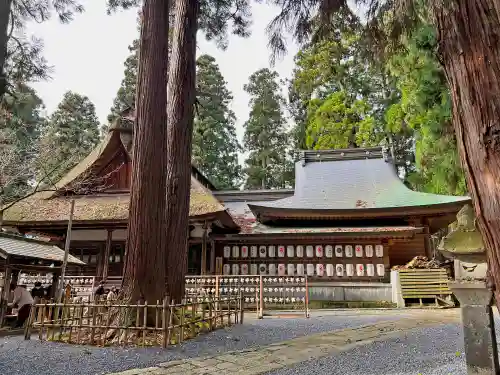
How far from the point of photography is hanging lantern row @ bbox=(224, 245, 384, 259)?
1210 centimetres

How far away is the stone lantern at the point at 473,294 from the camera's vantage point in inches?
141

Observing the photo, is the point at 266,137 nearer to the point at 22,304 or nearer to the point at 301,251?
the point at 301,251

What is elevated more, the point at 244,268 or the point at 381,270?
the point at 244,268

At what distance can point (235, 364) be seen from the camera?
440 cm

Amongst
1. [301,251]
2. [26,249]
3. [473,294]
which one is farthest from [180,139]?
[301,251]

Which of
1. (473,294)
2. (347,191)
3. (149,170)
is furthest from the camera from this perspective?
(347,191)

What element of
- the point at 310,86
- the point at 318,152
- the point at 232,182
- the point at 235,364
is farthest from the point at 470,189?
the point at 232,182

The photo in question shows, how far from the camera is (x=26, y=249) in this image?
309 inches

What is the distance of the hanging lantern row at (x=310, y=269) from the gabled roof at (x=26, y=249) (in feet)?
18.4

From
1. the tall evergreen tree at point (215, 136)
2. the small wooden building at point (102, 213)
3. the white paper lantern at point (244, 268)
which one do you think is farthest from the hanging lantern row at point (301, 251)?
the tall evergreen tree at point (215, 136)

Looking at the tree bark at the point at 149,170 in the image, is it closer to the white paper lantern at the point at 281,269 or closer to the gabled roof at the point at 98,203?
the gabled roof at the point at 98,203

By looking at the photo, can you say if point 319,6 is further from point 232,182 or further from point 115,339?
point 232,182

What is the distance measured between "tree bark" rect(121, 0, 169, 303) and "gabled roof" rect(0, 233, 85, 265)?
2.87 meters

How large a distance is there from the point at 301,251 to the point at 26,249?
26.1ft
